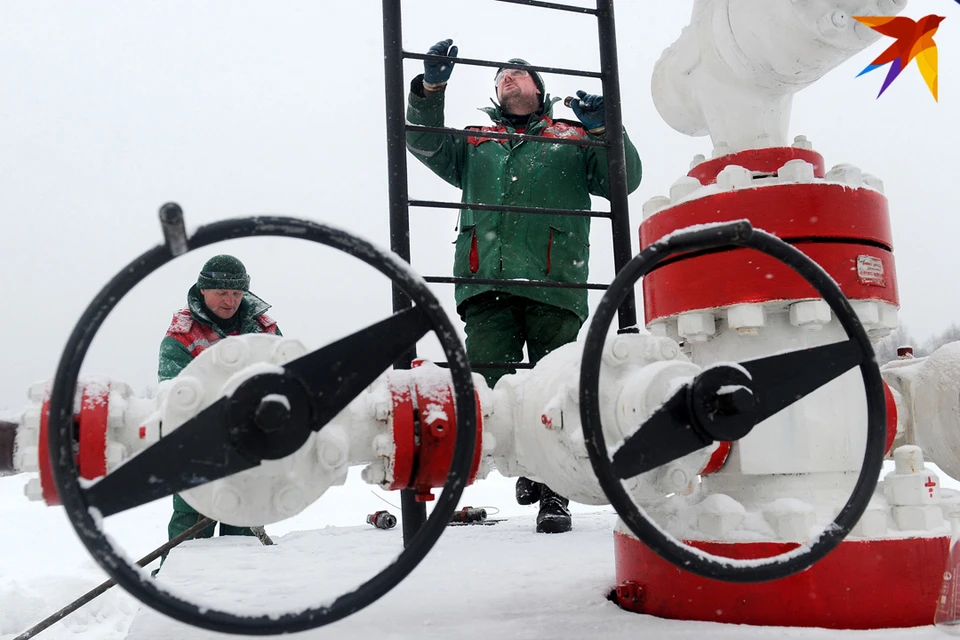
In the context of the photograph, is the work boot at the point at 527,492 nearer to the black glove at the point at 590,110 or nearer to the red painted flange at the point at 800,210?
the black glove at the point at 590,110

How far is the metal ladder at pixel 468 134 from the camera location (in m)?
1.82

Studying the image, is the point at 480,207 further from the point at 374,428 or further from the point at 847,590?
the point at 847,590

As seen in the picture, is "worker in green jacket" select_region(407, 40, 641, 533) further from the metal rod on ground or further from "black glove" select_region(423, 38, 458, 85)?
the metal rod on ground

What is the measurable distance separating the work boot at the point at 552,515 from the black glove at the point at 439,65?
3.87 ft

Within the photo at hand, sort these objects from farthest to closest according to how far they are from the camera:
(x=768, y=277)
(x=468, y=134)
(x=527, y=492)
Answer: (x=527, y=492)
(x=468, y=134)
(x=768, y=277)

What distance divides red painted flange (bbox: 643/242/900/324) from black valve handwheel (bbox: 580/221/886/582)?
325 millimetres

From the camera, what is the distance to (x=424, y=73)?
217 cm

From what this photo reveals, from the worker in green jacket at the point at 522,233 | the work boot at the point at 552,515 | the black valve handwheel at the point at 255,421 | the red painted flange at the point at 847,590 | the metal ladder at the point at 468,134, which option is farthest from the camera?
the worker in green jacket at the point at 522,233

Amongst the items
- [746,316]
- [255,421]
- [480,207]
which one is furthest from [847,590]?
[480,207]

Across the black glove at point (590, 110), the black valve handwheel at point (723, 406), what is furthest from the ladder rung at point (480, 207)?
the black valve handwheel at point (723, 406)

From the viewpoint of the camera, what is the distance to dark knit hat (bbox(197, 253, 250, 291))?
2969 mm

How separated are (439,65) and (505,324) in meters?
0.84

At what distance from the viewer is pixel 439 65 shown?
2115 millimetres

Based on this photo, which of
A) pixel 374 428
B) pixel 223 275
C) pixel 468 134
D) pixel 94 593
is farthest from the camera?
pixel 223 275
